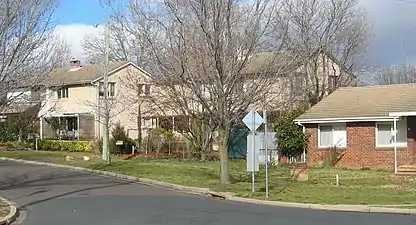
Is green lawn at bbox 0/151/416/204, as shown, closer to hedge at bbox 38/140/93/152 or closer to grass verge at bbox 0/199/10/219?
grass verge at bbox 0/199/10/219

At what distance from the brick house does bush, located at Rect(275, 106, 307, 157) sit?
58cm

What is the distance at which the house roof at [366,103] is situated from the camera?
33787 millimetres

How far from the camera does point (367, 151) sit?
33812 millimetres

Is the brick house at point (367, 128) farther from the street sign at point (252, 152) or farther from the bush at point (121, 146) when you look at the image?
the bush at point (121, 146)

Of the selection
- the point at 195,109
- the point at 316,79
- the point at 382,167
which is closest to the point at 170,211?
the point at 382,167

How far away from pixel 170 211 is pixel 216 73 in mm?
7884

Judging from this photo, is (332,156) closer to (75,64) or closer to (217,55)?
(217,55)

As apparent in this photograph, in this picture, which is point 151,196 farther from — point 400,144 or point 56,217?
point 400,144

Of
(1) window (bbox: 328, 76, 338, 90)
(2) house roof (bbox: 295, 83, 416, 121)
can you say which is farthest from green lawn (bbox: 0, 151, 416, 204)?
(1) window (bbox: 328, 76, 338, 90)

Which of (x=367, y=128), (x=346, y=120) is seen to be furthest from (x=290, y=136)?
(x=367, y=128)

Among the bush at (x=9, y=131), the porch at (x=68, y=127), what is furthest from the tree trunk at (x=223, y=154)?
the bush at (x=9, y=131)

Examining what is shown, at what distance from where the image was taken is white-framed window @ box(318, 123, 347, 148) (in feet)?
115

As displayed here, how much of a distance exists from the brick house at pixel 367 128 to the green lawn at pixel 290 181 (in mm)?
1455

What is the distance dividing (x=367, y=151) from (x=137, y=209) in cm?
1855
